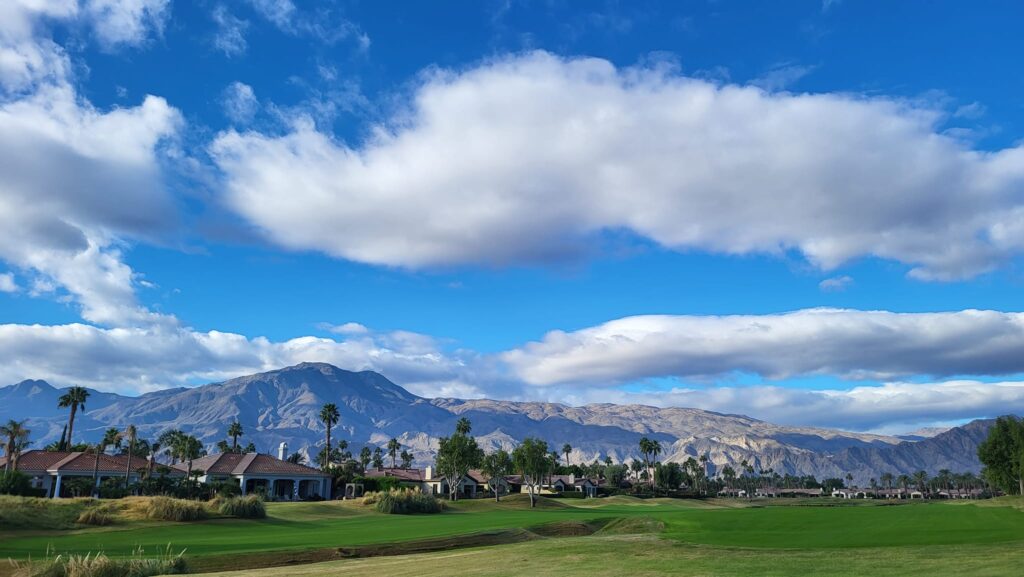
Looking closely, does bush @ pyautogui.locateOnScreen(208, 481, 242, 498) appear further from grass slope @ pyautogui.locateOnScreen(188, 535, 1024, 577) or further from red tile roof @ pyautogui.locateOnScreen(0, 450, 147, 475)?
grass slope @ pyautogui.locateOnScreen(188, 535, 1024, 577)

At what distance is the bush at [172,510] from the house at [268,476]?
50.3 m

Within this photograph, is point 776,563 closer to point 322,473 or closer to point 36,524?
point 36,524

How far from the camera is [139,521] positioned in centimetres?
4816

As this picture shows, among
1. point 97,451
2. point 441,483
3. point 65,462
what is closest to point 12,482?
point 97,451

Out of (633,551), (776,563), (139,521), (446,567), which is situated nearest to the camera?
(776,563)

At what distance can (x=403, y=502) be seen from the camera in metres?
75.9

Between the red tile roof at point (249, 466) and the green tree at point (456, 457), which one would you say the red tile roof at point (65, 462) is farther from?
the green tree at point (456, 457)

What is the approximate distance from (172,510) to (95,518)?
530 cm

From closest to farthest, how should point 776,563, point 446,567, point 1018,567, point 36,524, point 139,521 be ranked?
point 1018,567, point 776,563, point 446,567, point 36,524, point 139,521

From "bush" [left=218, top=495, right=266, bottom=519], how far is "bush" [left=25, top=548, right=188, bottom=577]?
3244 cm

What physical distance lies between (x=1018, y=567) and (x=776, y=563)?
604 centimetres

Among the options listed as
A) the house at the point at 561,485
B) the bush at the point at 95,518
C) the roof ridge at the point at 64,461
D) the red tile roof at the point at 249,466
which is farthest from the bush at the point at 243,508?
the house at the point at 561,485

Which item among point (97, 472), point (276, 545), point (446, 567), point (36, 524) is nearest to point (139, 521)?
point (36, 524)

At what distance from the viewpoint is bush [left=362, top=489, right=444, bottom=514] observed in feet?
246
